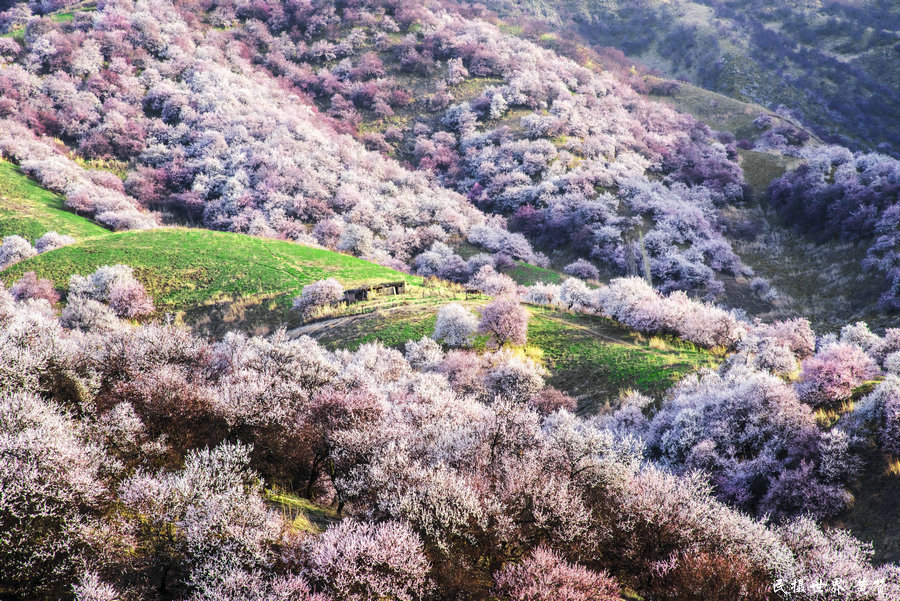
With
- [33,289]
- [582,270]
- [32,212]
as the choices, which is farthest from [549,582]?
[32,212]

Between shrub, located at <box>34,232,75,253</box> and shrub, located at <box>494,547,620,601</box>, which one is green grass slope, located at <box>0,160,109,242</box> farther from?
shrub, located at <box>494,547,620,601</box>

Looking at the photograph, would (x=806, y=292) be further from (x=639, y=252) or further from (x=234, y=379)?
(x=234, y=379)

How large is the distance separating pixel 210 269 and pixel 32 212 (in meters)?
23.1

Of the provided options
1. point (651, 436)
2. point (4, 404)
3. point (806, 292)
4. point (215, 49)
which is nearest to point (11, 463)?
point (4, 404)

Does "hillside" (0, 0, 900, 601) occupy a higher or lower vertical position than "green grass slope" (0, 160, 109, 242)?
higher

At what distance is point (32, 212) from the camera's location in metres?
50.0

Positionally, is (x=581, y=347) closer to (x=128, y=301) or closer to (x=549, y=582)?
(x=549, y=582)

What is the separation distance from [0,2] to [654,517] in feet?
446

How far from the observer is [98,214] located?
5453cm

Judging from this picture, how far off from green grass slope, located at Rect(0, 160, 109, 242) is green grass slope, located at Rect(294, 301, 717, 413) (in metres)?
29.8

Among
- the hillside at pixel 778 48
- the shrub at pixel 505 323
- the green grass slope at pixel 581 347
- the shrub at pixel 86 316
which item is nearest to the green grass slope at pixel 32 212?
the shrub at pixel 86 316

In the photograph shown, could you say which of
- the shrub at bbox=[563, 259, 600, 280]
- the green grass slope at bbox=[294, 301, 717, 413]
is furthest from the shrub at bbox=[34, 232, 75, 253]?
the shrub at bbox=[563, 259, 600, 280]

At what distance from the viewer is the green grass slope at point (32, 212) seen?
1854 inches

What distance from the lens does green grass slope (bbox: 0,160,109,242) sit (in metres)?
47.1
